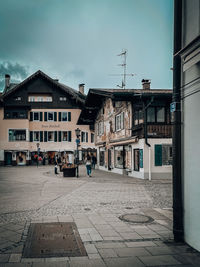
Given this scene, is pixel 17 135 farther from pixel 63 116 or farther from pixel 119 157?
pixel 119 157

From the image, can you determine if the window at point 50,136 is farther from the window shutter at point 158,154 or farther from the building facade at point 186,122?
the building facade at point 186,122

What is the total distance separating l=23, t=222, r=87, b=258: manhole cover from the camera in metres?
5.67

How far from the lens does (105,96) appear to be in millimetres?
26281

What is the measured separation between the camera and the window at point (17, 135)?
1708 inches

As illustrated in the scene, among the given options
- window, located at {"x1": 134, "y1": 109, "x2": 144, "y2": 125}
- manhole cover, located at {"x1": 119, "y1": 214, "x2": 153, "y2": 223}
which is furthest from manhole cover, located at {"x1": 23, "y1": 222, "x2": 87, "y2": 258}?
window, located at {"x1": 134, "y1": 109, "x2": 144, "y2": 125}

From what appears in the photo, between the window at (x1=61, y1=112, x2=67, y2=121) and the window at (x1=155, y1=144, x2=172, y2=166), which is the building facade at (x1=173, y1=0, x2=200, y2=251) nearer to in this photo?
the window at (x1=155, y1=144, x2=172, y2=166)

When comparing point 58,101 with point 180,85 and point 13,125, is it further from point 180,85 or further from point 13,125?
point 180,85

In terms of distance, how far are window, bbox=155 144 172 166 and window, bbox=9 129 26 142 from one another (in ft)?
90.8

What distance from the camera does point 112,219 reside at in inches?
333

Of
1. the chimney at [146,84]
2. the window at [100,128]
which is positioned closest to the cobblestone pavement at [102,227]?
the chimney at [146,84]

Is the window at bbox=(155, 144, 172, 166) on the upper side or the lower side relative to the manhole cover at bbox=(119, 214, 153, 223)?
upper

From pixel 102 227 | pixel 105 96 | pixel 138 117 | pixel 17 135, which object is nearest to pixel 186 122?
pixel 102 227

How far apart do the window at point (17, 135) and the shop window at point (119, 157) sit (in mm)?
21014

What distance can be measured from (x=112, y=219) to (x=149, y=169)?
12.1 m
